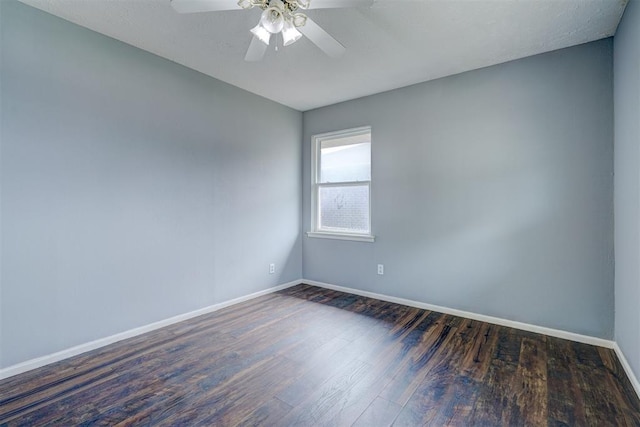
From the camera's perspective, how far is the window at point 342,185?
3.79 meters

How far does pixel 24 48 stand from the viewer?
6.64ft

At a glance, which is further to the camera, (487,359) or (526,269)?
(526,269)

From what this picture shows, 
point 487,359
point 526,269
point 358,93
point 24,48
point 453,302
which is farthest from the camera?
point 358,93

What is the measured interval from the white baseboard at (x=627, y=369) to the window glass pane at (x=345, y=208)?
241cm

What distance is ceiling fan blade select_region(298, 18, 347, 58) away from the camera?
1.71 m

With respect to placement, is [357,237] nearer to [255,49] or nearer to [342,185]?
[342,185]

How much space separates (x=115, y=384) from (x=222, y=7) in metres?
2.41

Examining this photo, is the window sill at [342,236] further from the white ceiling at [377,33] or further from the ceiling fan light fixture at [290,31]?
the ceiling fan light fixture at [290,31]

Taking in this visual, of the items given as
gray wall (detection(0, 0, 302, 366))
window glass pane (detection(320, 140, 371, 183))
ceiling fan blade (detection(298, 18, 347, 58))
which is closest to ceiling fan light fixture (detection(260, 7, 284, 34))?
ceiling fan blade (detection(298, 18, 347, 58))

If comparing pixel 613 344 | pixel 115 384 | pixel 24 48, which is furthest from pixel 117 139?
pixel 613 344

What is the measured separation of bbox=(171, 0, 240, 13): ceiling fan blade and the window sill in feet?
8.99

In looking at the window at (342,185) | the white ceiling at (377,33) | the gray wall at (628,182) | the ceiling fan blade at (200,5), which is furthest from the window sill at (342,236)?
the ceiling fan blade at (200,5)

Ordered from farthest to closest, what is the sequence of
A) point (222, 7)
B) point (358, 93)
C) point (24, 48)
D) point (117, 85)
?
point (358, 93) → point (117, 85) → point (24, 48) → point (222, 7)

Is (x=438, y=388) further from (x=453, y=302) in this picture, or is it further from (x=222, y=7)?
(x=222, y=7)
